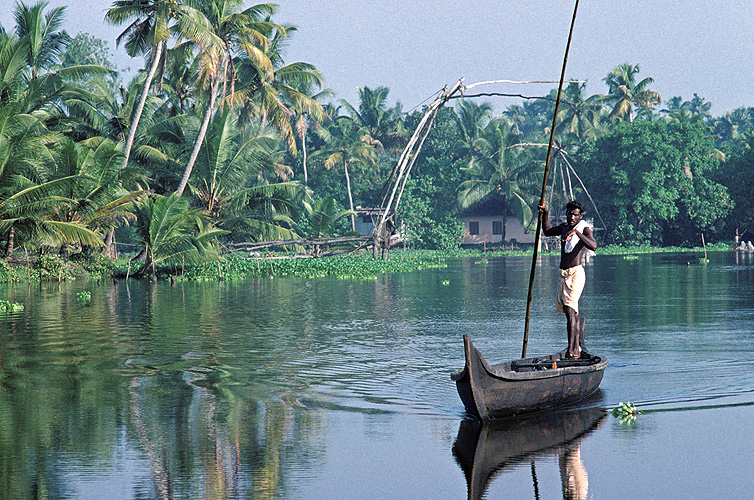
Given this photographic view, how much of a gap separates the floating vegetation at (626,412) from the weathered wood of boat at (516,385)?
49 cm

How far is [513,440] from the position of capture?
7.81 metres

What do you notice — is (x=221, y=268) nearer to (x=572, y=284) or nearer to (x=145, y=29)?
(x=145, y=29)

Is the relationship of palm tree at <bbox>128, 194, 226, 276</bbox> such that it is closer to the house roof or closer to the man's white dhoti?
the man's white dhoti

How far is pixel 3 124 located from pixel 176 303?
20.3 ft

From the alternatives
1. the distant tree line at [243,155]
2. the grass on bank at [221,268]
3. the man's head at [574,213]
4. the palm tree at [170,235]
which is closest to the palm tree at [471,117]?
the distant tree line at [243,155]

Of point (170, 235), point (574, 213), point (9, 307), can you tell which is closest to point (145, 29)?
point (170, 235)

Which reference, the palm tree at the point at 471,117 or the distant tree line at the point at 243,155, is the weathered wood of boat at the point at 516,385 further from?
the palm tree at the point at 471,117

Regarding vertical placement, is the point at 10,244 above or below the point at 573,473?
above

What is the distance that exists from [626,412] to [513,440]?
1561 millimetres

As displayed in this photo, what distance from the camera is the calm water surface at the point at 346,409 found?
6.50 m

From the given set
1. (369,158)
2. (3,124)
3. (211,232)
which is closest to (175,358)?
(3,124)

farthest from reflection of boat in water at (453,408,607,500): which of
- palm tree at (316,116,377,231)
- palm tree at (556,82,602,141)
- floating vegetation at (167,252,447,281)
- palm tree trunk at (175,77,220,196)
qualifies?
palm tree at (556,82,602,141)

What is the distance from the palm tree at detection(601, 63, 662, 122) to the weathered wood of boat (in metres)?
59.6

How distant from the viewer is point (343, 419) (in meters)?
8.62
